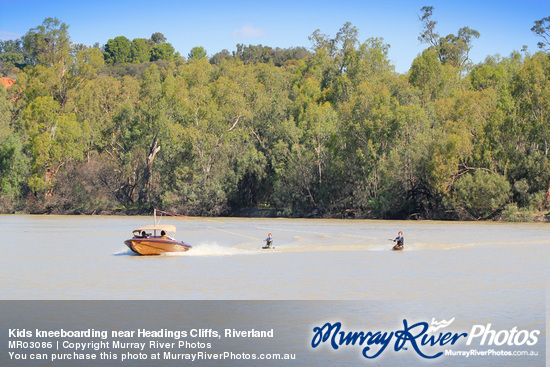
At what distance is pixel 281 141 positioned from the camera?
88688mm

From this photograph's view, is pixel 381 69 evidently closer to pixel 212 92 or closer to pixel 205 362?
pixel 212 92

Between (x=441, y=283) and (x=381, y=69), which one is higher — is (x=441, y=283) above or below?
below

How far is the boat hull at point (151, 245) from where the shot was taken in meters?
37.0

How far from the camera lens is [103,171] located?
9531 cm

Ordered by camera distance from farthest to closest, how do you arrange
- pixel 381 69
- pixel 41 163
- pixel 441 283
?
pixel 381 69
pixel 41 163
pixel 441 283

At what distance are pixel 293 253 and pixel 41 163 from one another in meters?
59.6

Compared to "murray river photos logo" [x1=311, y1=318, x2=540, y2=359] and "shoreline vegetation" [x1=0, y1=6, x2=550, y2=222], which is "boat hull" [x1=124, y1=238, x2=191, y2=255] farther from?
"shoreline vegetation" [x1=0, y1=6, x2=550, y2=222]

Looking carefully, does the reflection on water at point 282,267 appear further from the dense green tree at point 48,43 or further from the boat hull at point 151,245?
the dense green tree at point 48,43

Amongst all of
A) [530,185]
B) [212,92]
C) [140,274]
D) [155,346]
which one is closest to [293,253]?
[140,274]

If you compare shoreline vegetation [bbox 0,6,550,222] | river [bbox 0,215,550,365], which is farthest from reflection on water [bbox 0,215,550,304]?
shoreline vegetation [bbox 0,6,550,222]

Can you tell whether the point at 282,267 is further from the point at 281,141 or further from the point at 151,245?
the point at 281,141

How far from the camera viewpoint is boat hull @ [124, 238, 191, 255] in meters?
37.0

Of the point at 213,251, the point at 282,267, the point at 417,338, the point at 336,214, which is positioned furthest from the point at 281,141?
the point at 417,338

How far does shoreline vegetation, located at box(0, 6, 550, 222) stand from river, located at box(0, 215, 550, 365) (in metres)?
23.1
